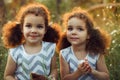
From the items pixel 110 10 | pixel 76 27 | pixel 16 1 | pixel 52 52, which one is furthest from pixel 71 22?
pixel 16 1

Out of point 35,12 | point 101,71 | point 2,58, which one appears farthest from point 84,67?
point 2,58

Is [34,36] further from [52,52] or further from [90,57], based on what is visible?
[90,57]

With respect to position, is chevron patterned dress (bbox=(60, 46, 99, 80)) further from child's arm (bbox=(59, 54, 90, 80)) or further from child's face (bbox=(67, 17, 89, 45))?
child's face (bbox=(67, 17, 89, 45))

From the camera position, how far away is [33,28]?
463 cm

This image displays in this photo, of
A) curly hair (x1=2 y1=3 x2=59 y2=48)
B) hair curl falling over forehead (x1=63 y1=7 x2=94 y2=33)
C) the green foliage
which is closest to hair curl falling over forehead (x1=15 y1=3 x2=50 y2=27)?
curly hair (x1=2 y1=3 x2=59 y2=48)

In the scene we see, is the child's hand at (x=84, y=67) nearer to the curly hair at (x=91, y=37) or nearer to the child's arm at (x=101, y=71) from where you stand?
the child's arm at (x=101, y=71)

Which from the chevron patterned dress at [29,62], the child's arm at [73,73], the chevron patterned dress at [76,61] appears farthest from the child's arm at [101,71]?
the chevron patterned dress at [29,62]

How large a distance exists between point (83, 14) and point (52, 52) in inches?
19.7

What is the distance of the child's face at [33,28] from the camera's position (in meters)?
4.64

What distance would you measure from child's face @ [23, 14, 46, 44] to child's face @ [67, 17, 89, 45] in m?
0.27

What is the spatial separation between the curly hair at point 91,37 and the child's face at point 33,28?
10.8 inches

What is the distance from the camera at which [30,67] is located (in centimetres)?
471

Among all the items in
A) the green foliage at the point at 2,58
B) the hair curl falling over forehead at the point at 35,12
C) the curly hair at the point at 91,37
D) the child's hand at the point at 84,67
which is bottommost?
the green foliage at the point at 2,58

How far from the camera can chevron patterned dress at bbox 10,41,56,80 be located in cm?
470
